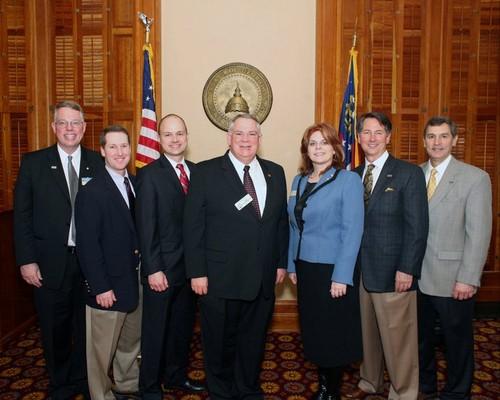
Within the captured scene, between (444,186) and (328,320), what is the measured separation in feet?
3.41

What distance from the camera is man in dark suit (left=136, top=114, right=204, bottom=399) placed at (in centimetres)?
242

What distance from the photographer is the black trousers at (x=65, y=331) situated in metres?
2.57

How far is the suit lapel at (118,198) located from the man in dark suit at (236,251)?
1.02ft

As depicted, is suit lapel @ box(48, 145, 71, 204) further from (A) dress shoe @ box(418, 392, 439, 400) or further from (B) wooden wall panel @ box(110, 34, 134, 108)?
(A) dress shoe @ box(418, 392, 439, 400)

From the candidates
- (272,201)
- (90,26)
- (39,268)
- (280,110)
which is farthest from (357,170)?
(90,26)

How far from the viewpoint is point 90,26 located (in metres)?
3.94

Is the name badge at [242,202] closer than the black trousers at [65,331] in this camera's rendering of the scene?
Yes

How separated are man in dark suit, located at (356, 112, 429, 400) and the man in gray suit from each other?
15cm

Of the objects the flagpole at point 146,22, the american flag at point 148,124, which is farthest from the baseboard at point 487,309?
the flagpole at point 146,22

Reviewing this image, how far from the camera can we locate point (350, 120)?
11.8ft

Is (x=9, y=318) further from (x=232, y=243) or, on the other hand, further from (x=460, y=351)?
(x=460, y=351)

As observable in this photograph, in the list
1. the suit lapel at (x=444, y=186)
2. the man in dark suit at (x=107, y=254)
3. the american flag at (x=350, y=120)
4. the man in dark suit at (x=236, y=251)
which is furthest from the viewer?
the american flag at (x=350, y=120)

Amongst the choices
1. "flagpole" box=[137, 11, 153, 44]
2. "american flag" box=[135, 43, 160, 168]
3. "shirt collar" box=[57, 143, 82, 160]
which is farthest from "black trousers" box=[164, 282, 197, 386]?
"flagpole" box=[137, 11, 153, 44]

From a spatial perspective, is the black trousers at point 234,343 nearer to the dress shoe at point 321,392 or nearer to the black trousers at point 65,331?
the dress shoe at point 321,392
